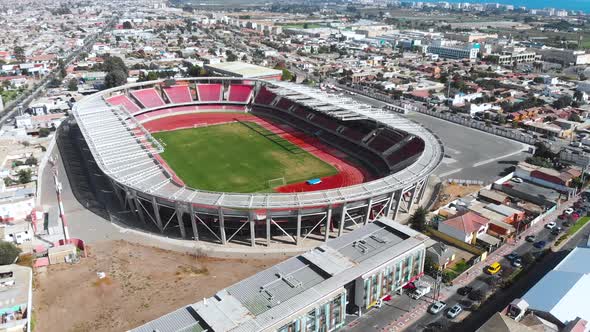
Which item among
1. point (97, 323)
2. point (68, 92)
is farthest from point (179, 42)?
point (97, 323)

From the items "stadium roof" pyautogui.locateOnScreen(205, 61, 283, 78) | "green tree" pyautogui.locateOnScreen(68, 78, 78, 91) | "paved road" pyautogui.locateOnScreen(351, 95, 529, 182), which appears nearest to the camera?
"paved road" pyautogui.locateOnScreen(351, 95, 529, 182)

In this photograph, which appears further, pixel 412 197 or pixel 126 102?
pixel 126 102

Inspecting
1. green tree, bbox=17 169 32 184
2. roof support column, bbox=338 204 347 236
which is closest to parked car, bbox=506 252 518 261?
roof support column, bbox=338 204 347 236

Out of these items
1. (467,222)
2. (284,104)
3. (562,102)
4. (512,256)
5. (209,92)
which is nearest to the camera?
(512,256)

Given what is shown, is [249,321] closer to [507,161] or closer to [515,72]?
[507,161]

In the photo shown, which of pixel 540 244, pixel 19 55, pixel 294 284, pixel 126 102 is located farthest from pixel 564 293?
pixel 19 55

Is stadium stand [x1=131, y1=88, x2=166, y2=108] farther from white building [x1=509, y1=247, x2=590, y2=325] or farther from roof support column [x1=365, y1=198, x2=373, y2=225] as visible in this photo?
white building [x1=509, y1=247, x2=590, y2=325]

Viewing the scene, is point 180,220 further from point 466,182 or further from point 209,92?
point 209,92

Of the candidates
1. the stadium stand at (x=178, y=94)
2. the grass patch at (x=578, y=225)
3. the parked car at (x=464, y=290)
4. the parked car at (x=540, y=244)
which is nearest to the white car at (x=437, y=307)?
the parked car at (x=464, y=290)
